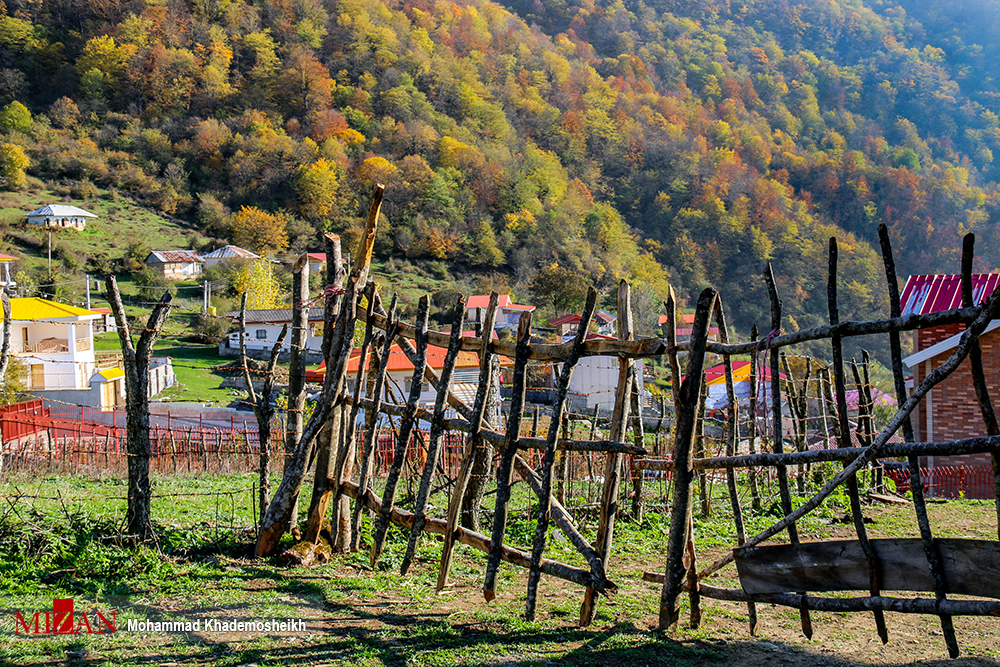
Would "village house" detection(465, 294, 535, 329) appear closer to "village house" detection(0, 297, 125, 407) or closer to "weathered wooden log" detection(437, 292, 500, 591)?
"village house" detection(0, 297, 125, 407)

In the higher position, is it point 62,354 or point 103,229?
point 103,229

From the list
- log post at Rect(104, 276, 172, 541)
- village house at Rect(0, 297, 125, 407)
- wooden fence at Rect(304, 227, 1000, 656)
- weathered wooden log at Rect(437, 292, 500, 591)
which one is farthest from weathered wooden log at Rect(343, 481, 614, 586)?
village house at Rect(0, 297, 125, 407)

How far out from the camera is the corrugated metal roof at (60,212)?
2530 inches

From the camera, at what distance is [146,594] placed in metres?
6.09

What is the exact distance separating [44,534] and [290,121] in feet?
341

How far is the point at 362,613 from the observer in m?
5.84

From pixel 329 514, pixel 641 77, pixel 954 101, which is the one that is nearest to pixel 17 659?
pixel 329 514

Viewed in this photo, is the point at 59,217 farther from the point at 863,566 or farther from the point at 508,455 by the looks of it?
the point at 863,566

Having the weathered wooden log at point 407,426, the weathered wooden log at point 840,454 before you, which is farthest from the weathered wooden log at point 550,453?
the weathered wooden log at point 407,426

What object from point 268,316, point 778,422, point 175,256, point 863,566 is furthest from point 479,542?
point 175,256

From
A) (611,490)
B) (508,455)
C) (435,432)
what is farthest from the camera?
(435,432)

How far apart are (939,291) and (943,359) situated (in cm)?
192

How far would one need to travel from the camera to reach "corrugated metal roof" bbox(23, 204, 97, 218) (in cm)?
6425

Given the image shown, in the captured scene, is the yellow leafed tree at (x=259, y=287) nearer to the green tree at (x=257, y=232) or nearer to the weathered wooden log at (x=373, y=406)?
the green tree at (x=257, y=232)
